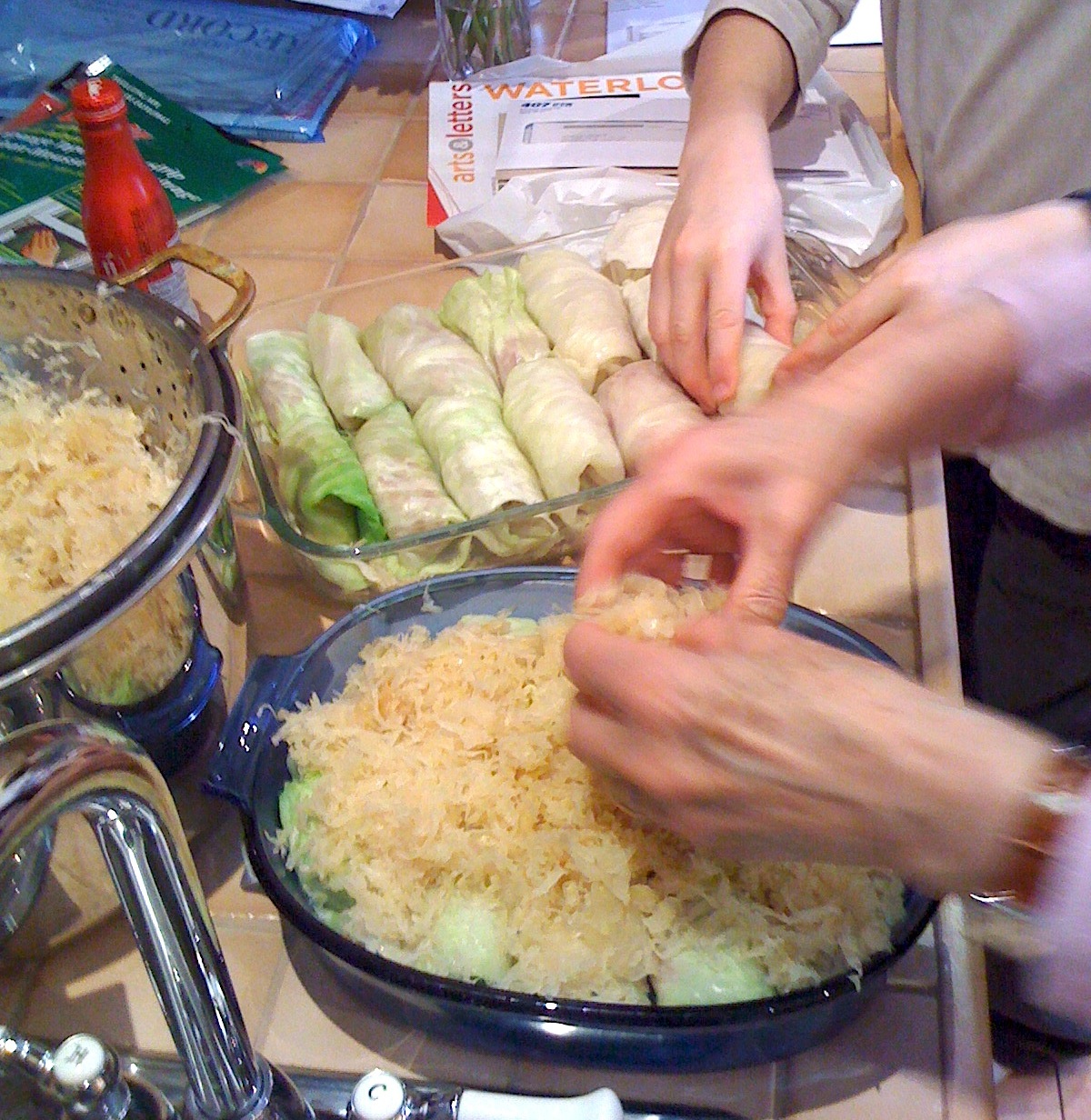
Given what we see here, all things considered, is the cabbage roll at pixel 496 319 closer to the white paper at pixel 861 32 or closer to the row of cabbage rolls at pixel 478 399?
the row of cabbage rolls at pixel 478 399

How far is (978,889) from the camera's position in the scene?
424mm

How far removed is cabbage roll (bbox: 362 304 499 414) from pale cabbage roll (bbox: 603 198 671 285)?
0.18m

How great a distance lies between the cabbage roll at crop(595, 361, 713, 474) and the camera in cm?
85

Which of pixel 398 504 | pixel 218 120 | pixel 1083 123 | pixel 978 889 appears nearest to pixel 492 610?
pixel 398 504

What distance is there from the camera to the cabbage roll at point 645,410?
85cm

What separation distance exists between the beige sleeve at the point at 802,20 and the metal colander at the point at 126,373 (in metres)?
0.63

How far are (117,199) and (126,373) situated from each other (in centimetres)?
31

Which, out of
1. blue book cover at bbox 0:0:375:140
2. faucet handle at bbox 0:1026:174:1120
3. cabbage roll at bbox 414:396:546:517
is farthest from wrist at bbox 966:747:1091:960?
blue book cover at bbox 0:0:375:140

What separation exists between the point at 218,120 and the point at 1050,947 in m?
1.40

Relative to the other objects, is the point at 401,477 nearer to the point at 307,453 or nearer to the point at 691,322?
the point at 307,453

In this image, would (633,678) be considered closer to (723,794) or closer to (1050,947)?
(723,794)

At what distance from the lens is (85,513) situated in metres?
0.63

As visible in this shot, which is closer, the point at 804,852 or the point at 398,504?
the point at 804,852

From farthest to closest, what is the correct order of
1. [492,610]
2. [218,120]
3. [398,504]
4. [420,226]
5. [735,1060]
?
[218,120] < [420,226] < [398,504] < [492,610] < [735,1060]
